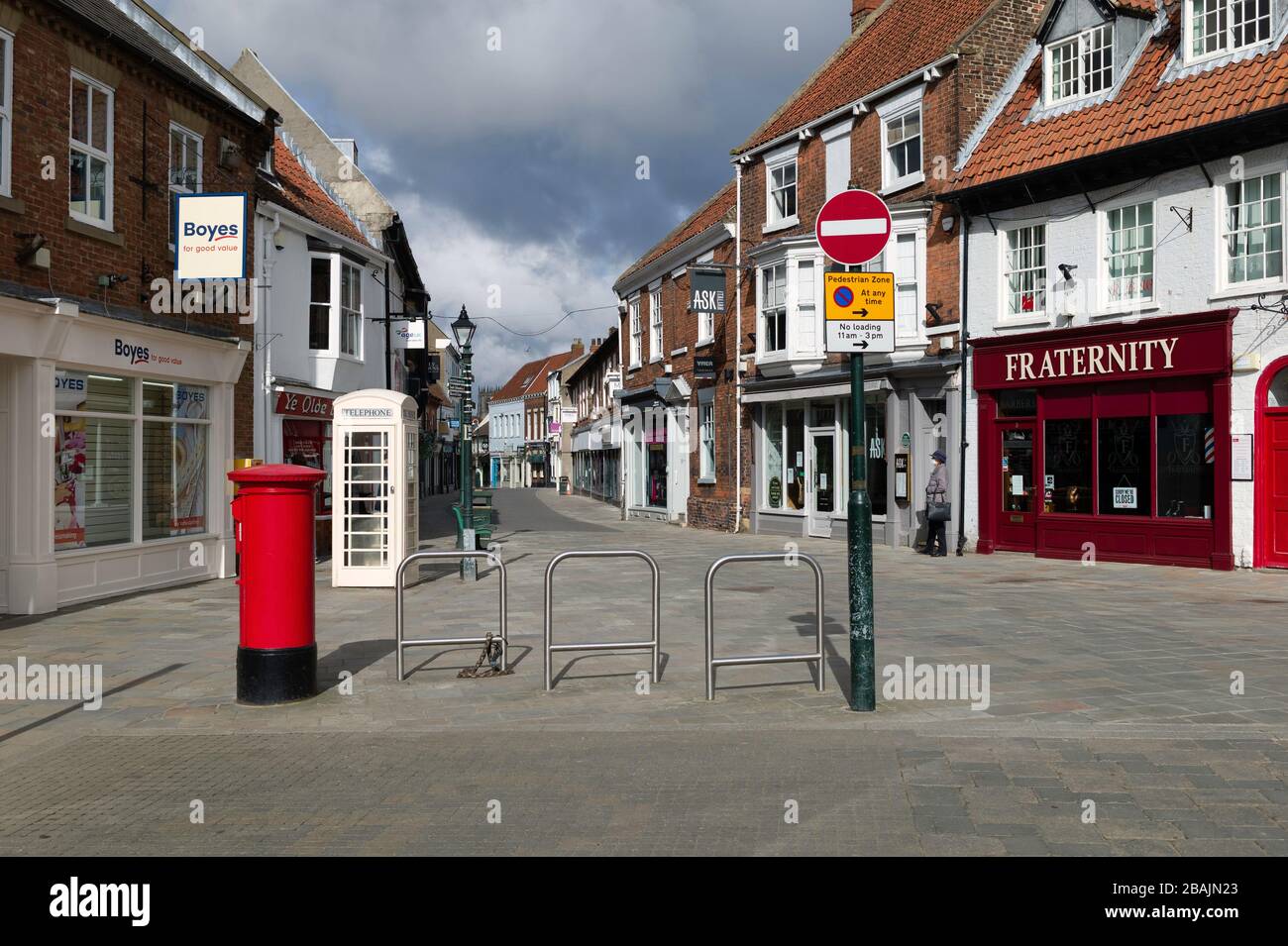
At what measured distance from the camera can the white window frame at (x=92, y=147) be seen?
1248 centimetres

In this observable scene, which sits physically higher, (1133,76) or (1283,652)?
(1133,76)

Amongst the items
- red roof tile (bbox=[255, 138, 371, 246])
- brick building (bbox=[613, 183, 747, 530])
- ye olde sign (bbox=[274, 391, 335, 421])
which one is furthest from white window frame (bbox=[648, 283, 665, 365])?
ye olde sign (bbox=[274, 391, 335, 421])

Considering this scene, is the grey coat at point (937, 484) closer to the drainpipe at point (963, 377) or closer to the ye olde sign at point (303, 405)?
the drainpipe at point (963, 377)

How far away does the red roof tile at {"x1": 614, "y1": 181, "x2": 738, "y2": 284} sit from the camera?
29766 millimetres

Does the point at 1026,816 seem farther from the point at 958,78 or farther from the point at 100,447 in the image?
the point at 958,78

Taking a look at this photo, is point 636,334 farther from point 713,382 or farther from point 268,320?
point 268,320

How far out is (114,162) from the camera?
1334 cm

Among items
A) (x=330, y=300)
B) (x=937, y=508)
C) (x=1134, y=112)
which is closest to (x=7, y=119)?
(x=330, y=300)

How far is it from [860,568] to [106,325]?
10479 millimetres

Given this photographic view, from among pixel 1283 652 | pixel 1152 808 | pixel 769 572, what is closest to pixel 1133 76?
pixel 769 572
